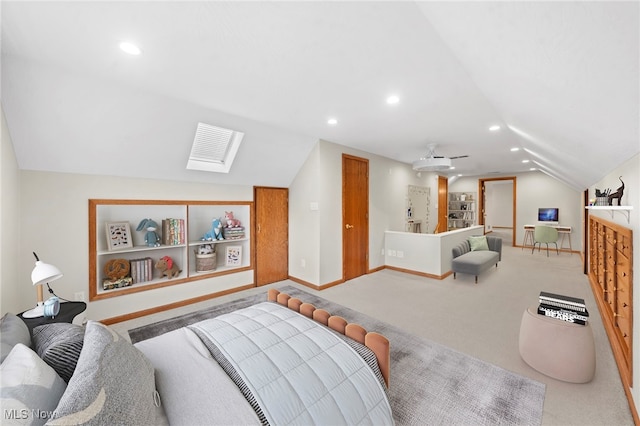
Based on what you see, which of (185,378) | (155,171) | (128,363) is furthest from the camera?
(155,171)

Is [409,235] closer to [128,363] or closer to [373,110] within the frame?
[373,110]

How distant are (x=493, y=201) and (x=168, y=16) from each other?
12.8m

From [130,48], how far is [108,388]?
199cm

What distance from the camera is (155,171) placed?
324 cm

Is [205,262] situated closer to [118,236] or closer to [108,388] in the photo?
[118,236]

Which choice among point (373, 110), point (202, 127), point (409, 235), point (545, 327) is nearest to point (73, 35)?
point (202, 127)

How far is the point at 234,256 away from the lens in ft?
13.9

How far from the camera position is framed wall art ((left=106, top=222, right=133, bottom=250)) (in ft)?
10.3

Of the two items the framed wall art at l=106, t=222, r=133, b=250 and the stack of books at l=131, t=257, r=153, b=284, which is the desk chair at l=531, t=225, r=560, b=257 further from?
the framed wall art at l=106, t=222, r=133, b=250

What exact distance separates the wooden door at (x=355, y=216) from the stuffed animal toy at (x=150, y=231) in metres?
2.90

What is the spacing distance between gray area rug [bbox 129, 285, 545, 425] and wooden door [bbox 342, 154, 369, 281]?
2154 mm

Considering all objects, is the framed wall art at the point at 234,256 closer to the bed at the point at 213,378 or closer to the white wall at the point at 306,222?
the white wall at the point at 306,222

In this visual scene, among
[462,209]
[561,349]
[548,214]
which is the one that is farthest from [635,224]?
[462,209]

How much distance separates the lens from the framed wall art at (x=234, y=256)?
166 inches
